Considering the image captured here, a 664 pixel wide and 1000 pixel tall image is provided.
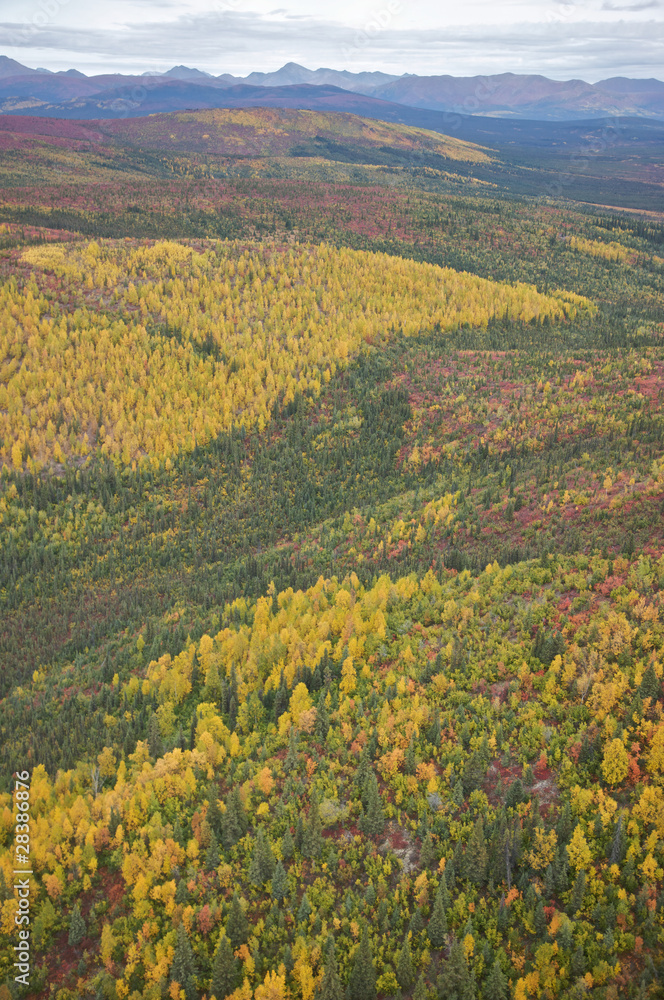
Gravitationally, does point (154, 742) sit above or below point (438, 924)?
below

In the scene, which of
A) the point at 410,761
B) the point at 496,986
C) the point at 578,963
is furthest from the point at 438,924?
the point at 410,761

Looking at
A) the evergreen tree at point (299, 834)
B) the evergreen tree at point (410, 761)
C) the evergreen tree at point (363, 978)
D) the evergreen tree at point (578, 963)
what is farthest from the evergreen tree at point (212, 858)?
the evergreen tree at point (578, 963)

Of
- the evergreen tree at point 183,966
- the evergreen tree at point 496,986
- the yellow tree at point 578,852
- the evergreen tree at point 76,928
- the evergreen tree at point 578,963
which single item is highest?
the yellow tree at point 578,852

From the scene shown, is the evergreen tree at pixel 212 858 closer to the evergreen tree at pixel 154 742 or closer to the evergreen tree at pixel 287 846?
the evergreen tree at pixel 287 846

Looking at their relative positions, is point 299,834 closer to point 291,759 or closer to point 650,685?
point 291,759

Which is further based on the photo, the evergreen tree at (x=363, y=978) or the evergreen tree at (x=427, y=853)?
the evergreen tree at (x=427, y=853)

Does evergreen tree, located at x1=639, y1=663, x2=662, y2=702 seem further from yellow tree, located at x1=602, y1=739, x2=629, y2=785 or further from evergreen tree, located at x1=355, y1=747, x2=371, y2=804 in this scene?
evergreen tree, located at x1=355, y1=747, x2=371, y2=804
